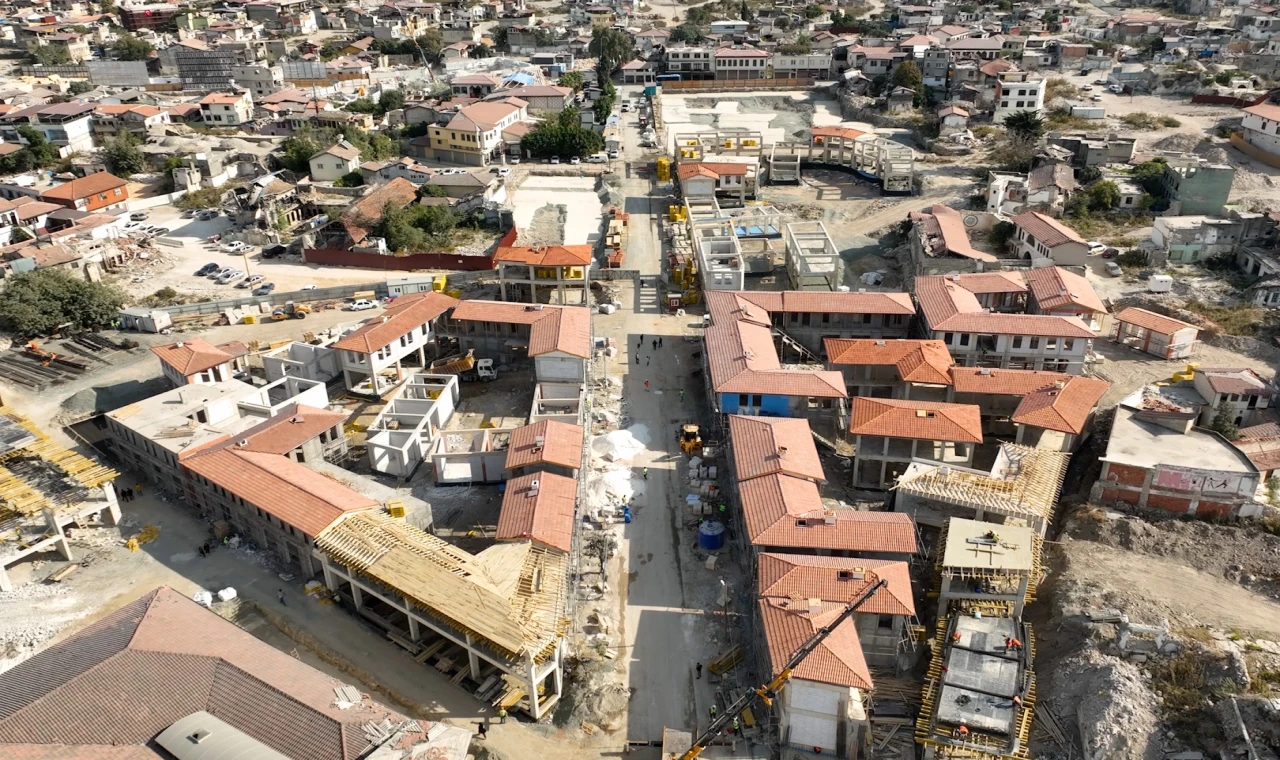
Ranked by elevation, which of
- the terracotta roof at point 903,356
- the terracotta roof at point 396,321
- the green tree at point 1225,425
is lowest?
the green tree at point 1225,425

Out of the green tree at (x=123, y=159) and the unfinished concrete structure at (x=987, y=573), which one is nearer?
the unfinished concrete structure at (x=987, y=573)

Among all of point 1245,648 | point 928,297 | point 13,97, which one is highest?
point 13,97

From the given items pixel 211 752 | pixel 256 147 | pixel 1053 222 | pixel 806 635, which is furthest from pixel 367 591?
pixel 256 147

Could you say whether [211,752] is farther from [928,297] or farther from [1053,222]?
[1053,222]

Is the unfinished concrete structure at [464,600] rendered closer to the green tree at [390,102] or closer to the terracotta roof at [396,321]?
the terracotta roof at [396,321]

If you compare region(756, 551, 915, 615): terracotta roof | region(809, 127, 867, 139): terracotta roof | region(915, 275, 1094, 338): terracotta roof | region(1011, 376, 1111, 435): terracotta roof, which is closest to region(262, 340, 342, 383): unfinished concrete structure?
region(756, 551, 915, 615): terracotta roof

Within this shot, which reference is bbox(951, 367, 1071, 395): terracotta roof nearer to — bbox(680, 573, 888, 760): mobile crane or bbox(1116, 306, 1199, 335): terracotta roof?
bbox(1116, 306, 1199, 335): terracotta roof

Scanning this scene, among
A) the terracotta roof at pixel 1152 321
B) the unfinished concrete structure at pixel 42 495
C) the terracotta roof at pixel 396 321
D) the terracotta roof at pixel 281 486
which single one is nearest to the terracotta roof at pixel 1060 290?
the terracotta roof at pixel 1152 321
